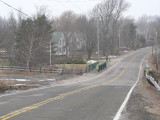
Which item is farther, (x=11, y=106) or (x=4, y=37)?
(x=4, y=37)

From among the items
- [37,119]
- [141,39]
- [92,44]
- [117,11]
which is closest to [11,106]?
[37,119]

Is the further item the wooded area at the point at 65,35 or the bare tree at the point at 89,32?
the bare tree at the point at 89,32

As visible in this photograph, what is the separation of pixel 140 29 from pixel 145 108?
179m

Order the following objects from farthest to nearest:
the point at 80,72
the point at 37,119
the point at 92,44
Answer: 1. the point at 92,44
2. the point at 80,72
3. the point at 37,119

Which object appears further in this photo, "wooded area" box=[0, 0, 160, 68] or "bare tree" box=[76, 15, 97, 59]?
"bare tree" box=[76, 15, 97, 59]

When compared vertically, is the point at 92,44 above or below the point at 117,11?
below

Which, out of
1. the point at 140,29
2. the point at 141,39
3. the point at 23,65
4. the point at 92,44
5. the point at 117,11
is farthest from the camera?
the point at 140,29

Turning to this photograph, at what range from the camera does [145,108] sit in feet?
33.3

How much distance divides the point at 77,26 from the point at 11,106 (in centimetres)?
7738

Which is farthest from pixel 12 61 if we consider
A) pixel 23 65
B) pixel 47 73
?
pixel 47 73

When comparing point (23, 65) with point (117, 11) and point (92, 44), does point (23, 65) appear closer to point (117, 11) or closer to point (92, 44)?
point (92, 44)

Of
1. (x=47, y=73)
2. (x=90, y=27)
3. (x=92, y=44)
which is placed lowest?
(x=47, y=73)

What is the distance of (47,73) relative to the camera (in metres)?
34.6

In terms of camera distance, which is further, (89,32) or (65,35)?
(65,35)
